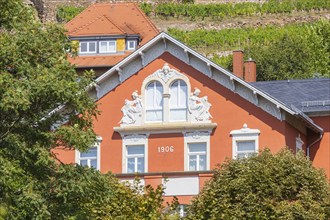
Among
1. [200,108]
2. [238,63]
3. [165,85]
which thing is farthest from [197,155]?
[238,63]

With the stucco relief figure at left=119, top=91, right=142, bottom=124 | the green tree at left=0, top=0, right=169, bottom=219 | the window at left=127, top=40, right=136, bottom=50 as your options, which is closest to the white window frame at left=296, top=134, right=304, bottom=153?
the stucco relief figure at left=119, top=91, right=142, bottom=124

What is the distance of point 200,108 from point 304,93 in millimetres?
5407

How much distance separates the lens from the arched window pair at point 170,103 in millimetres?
54344

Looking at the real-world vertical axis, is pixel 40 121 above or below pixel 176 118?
below

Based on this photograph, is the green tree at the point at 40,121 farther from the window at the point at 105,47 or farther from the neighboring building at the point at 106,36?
the window at the point at 105,47

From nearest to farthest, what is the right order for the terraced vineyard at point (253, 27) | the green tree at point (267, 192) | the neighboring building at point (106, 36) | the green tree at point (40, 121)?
the green tree at point (40, 121) → the green tree at point (267, 192) → the neighboring building at point (106, 36) → the terraced vineyard at point (253, 27)

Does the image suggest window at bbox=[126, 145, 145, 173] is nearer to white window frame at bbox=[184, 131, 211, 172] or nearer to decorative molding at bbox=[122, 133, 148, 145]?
decorative molding at bbox=[122, 133, 148, 145]

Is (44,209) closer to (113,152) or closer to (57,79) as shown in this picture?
(57,79)

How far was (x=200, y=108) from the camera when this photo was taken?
2130 inches

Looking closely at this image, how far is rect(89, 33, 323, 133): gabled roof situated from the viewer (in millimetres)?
53438

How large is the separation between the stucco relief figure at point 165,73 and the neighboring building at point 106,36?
31445 millimetres

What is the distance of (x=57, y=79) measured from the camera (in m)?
41.8

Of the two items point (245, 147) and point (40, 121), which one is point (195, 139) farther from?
point (40, 121)

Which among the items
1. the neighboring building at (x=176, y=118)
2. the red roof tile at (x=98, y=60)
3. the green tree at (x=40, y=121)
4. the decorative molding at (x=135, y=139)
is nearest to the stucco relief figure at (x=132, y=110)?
the neighboring building at (x=176, y=118)
